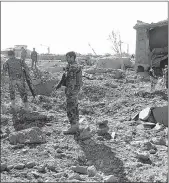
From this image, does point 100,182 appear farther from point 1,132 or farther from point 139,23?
point 139,23

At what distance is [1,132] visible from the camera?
17.6 ft

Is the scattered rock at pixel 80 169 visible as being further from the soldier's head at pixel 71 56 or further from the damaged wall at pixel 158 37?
the damaged wall at pixel 158 37

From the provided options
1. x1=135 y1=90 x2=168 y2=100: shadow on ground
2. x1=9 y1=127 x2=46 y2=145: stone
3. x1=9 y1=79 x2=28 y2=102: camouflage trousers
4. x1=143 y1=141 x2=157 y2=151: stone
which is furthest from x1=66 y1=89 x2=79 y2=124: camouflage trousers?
x1=135 y1=90 x2=168 y2=100: shadow on ground

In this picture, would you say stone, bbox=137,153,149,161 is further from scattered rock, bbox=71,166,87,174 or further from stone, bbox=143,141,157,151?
scattered rock, bbox=71,166,87,174

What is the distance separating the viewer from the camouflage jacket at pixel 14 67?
255 inches

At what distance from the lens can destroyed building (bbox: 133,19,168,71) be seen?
48.1 feet

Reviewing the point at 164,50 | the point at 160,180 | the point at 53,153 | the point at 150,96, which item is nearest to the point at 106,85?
the point at 150,96

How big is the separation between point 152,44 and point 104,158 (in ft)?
37.3

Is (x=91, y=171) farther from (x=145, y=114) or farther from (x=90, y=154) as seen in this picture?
(x=145, y=114)

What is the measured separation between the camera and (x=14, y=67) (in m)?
6.52

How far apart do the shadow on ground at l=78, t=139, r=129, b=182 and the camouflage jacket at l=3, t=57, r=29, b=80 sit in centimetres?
233

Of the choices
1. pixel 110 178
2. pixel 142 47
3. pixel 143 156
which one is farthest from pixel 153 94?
pixel 142 47

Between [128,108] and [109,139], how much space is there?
2.49 meters

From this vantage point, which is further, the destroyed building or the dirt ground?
the destroyed building
